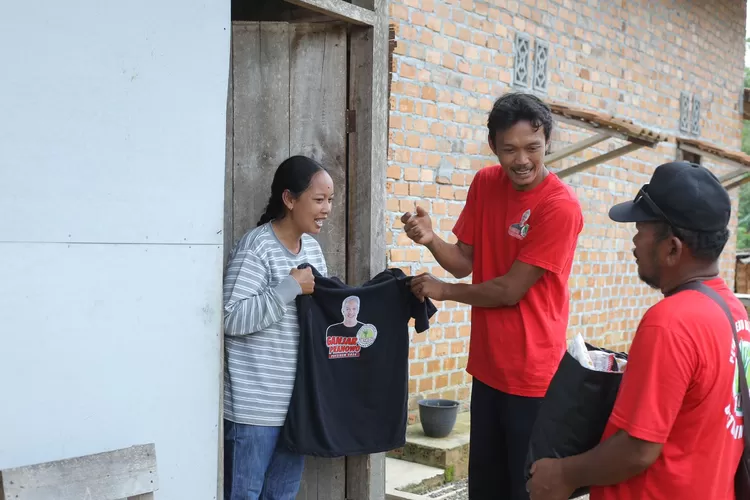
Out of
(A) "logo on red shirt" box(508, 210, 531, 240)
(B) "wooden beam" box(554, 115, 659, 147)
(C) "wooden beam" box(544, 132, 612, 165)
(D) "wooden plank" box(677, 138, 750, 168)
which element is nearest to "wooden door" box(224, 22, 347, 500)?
(A) "logo on red shirt" box(508, 210, 531, 240)

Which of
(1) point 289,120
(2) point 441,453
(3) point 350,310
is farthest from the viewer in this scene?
(2) point 441,453

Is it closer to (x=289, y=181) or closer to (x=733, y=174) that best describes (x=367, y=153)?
(x=289, y=181)

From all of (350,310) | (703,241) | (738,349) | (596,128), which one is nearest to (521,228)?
(350,310)

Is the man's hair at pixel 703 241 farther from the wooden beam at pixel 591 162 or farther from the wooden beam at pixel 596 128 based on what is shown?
the wooden beam at pixel 591 162

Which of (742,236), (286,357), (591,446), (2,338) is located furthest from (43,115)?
(742,236)

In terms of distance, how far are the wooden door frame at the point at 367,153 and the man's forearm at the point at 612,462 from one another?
1.60 m

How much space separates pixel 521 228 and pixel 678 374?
4.13 feet

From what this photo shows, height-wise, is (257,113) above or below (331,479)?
above

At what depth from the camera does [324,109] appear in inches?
137

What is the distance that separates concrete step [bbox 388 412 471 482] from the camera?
521 cm

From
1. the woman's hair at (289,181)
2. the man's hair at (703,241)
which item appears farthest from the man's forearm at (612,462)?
the woman's hair at (289,181)

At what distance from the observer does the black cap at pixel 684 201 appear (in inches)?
76.8

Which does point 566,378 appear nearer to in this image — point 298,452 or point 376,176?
point 298,452

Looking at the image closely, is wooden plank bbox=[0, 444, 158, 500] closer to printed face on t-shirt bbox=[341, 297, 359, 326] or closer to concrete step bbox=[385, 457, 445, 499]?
printed face on t-shirt bbox=[341, 297, 359, 326]
